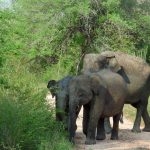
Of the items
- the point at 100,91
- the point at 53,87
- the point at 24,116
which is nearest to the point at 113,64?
the point at 100,91

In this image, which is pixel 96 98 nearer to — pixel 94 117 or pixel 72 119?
pixel 94 117

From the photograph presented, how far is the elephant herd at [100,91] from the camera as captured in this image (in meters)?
11.6

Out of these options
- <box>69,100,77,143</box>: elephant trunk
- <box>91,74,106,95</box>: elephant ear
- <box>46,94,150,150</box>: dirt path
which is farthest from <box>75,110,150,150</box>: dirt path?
<box>91,74,106,95</box>: elephant ear

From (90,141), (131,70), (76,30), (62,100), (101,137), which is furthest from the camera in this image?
(76,30)

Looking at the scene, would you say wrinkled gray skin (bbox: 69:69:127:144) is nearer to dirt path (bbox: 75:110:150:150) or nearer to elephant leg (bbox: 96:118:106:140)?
elephant leg (bbox: 96:118:106:140)

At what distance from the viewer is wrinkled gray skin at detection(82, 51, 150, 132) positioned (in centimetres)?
1361

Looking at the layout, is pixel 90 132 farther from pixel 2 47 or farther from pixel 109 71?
pixel 2 47

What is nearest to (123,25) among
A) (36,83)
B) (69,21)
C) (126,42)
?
(126,42)

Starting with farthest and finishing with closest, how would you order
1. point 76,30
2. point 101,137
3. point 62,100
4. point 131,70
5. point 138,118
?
point 76,30
point 138,118
point 131,70
point 101,137
point 62,100

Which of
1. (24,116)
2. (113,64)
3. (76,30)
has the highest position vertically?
(113,64)

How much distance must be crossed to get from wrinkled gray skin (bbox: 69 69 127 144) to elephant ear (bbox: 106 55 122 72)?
0.44 metres

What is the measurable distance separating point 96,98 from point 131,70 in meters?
2.50

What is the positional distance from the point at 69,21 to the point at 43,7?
4.15 ft

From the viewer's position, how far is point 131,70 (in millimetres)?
14242
